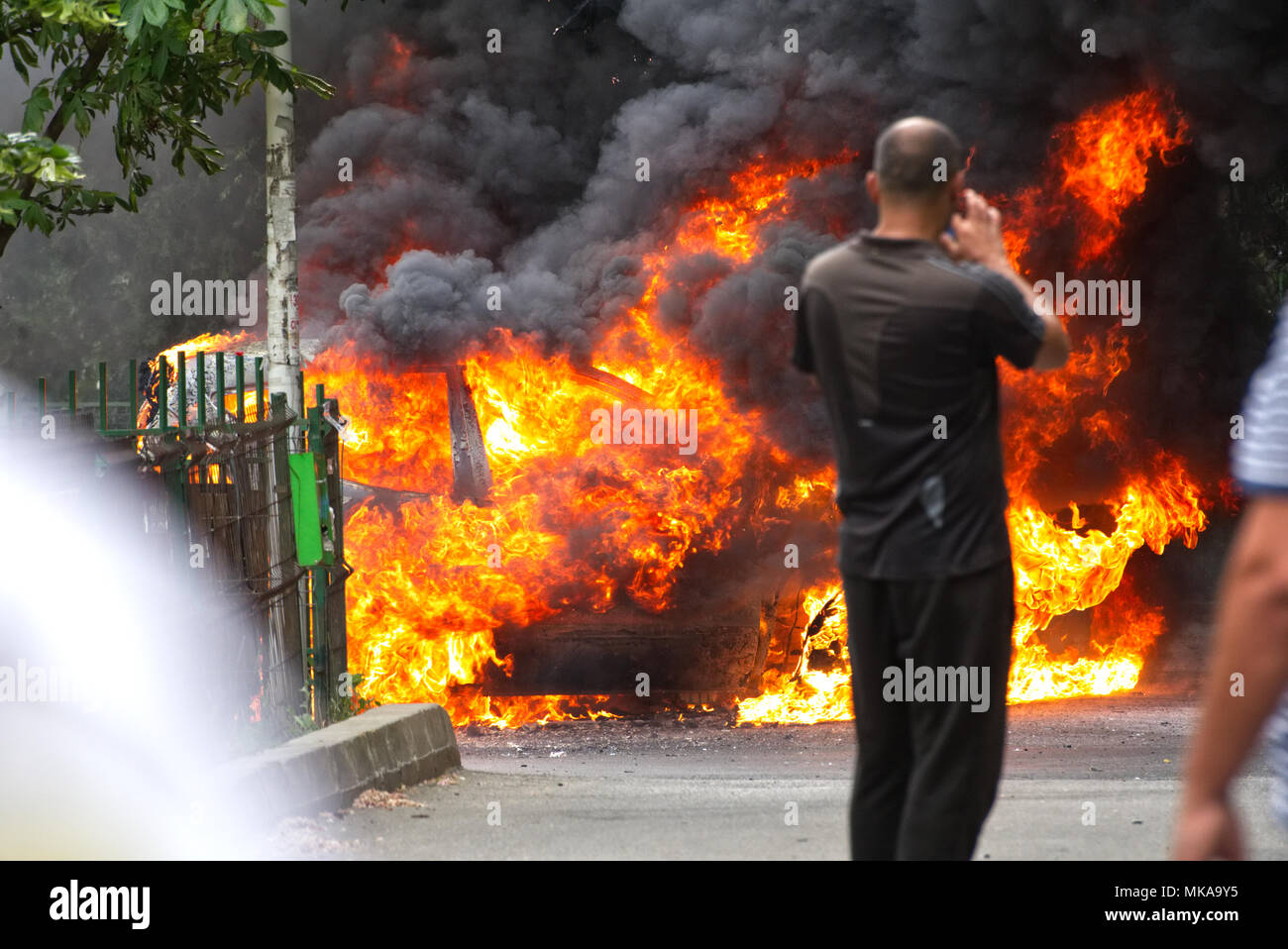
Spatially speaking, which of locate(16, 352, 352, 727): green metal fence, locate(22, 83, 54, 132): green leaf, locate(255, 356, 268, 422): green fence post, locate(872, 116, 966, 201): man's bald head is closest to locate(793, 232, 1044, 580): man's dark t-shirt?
locate(872, 116, 966, 201): man's bald head

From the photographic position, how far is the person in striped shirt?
5.14 feet

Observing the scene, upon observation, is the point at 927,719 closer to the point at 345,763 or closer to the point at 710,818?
the point at 710,818

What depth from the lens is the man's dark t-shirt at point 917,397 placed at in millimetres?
3105

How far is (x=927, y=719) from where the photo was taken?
314cm

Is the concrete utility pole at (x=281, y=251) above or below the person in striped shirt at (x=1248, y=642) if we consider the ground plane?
above

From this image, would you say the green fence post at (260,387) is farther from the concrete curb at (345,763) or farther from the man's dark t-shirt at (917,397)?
the man's dark t-shirt at (917,397)

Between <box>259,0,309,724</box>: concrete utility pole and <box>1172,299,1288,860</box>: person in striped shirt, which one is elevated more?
<box>259,0,309,724</box>: concrete utility pole

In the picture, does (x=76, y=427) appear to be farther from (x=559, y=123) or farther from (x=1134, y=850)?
(x=559, y=123)

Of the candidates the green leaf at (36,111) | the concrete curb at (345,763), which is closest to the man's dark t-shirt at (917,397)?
the concrete curb at (345,763)

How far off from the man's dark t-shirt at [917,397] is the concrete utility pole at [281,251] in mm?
5691

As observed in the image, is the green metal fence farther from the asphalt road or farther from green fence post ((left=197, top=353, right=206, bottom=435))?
the asphalt road

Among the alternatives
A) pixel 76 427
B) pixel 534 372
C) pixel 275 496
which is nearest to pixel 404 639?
pixel 534 372

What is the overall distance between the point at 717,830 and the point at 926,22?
1069cm

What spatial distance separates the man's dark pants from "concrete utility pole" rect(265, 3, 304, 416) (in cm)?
577
